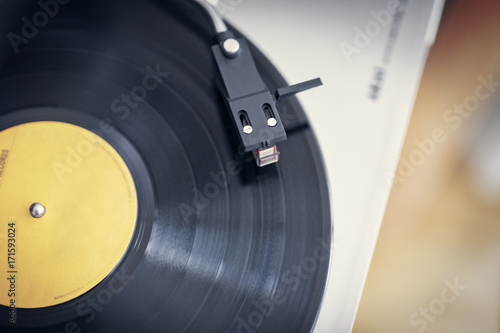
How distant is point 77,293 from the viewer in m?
0.71

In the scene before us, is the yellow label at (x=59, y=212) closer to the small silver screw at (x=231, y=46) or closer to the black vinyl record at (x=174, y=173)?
the black vinyl record at (x=174, y=173)

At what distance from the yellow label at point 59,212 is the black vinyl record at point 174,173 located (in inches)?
0.7

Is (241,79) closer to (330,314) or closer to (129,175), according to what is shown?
(129,175)

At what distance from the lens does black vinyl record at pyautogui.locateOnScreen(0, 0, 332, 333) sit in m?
0.69

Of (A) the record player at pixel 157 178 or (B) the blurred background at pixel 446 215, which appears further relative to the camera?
(B) the blurred background at pixel 446 215

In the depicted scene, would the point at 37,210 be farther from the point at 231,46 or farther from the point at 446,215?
the point at 446,215

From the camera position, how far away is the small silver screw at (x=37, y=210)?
0.72 m

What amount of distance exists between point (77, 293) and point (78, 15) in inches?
18.8

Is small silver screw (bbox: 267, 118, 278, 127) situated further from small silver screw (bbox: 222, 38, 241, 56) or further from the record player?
small silver screw (bbox: 222, 38, 241, 56)

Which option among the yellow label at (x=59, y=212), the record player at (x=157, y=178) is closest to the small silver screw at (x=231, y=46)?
the record player at (x=157, y=178)

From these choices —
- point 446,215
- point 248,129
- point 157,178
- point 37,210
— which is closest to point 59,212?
point 37,210

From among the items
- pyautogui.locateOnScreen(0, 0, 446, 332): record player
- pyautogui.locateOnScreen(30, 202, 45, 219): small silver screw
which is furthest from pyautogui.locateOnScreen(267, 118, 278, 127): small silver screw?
pyautogui.locateOnScreen(30, 202, 45, 219): small silver screw

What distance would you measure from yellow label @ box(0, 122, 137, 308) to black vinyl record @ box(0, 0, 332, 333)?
2cm

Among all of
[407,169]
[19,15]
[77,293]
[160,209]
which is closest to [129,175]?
[160,209]
